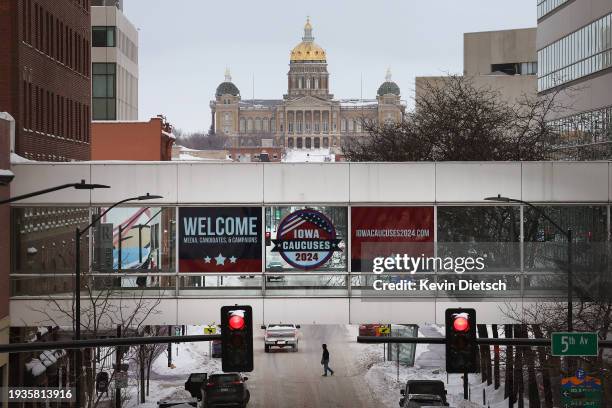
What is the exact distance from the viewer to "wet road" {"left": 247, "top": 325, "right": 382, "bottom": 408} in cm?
3881

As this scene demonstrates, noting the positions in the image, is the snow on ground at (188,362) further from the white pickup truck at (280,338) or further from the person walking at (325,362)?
the person walking at (325,362)

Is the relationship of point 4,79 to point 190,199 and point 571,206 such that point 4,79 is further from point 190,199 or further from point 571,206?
point 571,206

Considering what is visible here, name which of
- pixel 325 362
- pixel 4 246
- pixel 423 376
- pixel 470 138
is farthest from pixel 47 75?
pixel 470 138

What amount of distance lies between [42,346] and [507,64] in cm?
10464

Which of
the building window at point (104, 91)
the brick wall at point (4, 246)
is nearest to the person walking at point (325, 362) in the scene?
the brick wall at point (4, 246)

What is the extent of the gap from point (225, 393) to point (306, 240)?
459 inches

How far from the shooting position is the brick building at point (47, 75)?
33281mm

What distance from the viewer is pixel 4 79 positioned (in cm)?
3319

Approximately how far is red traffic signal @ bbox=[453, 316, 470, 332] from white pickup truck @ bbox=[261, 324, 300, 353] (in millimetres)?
36236

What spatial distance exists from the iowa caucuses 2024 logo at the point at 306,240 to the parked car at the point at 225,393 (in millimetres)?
11102

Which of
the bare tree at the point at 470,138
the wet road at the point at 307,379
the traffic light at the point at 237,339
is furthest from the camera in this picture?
the bare tree at the point at 470,138

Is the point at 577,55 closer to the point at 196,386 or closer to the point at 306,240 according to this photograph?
the point at 196,386

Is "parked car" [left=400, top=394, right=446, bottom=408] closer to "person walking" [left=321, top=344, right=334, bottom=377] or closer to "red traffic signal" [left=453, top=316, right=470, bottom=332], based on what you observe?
"person walking" [left=321, top=344, right=334, bottom=377]

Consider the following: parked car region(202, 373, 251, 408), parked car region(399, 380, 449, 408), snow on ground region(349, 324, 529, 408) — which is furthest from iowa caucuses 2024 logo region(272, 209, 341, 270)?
snow on ground region(349, 324, 529, 408)
